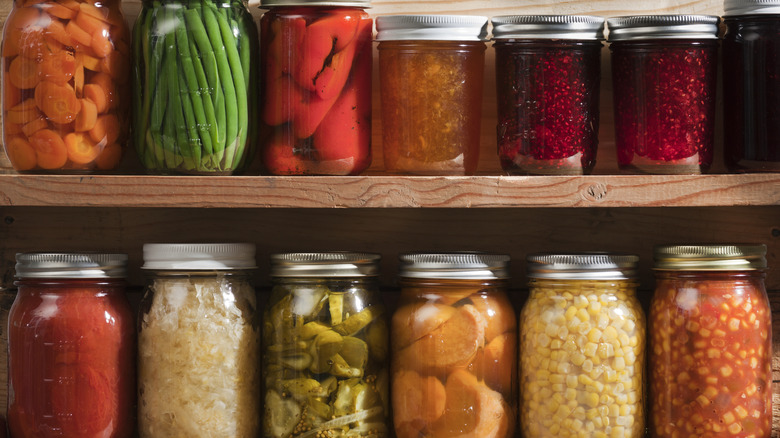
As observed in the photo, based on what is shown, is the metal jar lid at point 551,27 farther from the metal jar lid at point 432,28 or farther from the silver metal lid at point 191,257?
the silver metal lid at point 191,257

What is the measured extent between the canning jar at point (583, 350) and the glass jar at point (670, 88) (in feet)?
0.47

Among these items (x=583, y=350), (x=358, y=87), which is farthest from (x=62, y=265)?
(x=583, y=350)

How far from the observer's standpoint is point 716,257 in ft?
3.34

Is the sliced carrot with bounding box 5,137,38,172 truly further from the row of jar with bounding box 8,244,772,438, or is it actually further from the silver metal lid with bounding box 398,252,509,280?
the silver metal lid with bounding box 398,252,509,280

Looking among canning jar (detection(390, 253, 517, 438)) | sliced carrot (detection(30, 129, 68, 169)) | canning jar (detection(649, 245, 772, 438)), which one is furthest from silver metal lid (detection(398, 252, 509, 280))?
sliced carrot (detection(30, 129, 68, 169))

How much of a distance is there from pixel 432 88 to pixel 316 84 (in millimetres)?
146

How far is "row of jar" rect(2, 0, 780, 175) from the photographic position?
3.29ft

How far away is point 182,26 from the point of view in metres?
1.00

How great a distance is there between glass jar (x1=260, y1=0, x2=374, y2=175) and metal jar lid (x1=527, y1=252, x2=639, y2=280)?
278mm

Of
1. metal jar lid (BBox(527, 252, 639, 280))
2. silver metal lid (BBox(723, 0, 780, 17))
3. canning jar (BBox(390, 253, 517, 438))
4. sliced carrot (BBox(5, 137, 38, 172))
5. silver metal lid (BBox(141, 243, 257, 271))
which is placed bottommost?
canning jar (BBox(390, 253, 517, 438))

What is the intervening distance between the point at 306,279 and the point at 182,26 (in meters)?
0.35

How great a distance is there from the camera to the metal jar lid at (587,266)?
1.03 m

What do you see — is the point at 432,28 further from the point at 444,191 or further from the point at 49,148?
the point at 49,148

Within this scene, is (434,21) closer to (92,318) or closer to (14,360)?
(92,318)
